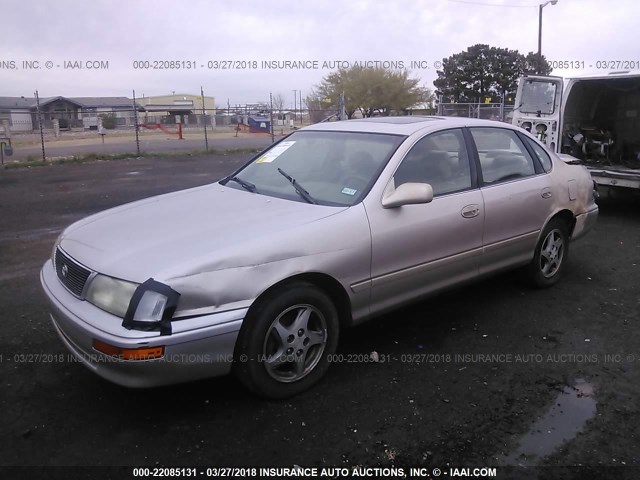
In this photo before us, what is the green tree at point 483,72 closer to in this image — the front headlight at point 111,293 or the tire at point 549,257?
the tire at point 549,257

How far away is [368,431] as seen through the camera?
287 centimetres

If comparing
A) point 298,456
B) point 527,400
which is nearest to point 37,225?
point 298,456

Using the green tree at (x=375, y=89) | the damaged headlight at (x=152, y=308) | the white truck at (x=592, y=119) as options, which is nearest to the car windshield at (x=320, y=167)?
the damaged headlight at (x=152, y=308)

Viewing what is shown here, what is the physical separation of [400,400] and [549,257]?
251cm

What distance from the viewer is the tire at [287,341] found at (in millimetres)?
2920

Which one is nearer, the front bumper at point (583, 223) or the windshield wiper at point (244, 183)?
the windshield wiper at point (244, 183)

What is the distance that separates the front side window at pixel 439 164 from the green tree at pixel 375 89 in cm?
4324

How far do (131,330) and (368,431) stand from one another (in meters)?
1.31

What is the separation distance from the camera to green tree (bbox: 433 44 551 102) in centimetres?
4888

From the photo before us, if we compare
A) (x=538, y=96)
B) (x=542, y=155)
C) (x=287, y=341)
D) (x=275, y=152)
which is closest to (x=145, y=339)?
(x=287, y=341)

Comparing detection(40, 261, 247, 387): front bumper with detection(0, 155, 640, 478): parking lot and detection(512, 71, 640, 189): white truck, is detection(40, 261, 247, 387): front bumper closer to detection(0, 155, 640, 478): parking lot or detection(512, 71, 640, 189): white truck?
detection(0, 155, 640, 478): parking lot

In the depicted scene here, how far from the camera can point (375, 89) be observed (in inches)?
1847

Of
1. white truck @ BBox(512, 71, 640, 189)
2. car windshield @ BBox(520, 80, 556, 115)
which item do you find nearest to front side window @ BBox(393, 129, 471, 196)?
white truck @ BBox(512, 71, 640, 189)

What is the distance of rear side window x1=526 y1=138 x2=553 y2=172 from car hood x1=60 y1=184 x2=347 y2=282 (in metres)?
2.41
